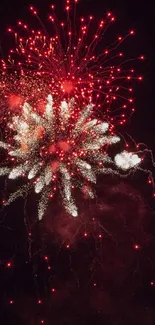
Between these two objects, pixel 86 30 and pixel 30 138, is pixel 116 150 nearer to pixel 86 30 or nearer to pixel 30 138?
pixel 30 138

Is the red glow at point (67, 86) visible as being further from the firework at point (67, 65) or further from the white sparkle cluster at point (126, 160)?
the white sparkle cluster at point (126, 160)

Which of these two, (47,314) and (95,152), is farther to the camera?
(95,152)

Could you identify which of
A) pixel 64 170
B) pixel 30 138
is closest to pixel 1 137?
pixel 30 138

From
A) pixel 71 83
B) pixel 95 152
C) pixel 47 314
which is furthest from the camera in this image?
pixel 95 152

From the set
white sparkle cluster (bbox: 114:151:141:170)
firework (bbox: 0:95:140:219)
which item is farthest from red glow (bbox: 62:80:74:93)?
white sparkle cluster (bbox: 114:151:141:170)

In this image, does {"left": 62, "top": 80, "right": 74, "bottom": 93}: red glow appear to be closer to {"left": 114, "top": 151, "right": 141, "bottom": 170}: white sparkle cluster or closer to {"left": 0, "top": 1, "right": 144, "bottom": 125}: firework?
{"left": 0, "top": 1, "right": 144, "bottom": 125}: firework

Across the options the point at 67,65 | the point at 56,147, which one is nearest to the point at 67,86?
the point at 67,65

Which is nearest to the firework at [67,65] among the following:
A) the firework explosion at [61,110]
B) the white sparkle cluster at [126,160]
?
the firework explosion at [61,110]
